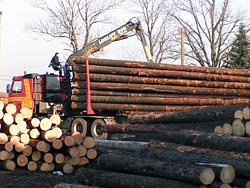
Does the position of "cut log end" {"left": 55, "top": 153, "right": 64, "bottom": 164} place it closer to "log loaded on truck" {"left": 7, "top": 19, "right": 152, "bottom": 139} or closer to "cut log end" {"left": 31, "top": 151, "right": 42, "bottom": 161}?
"cut log end" {"left": 31, "top": 151, "right": 42, "bottom": 161}

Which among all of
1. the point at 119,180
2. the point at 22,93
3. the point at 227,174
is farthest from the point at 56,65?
the point at 227,174

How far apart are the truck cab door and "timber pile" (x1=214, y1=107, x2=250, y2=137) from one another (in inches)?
485

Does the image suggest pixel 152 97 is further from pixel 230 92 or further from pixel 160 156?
pixel 160 156

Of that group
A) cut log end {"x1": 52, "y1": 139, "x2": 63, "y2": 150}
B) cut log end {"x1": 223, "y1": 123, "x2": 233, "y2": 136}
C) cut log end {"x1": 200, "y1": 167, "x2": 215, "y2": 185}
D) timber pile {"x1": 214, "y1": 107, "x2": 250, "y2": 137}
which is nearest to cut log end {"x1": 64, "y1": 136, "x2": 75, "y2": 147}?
cut log end {"x1": 52, "y1": 139, "x2": 63, "y2": 150}

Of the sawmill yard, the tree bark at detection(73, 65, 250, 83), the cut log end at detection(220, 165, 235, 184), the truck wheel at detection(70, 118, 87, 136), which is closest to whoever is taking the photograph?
the cut log end at detection(220, 165, 235, 184)

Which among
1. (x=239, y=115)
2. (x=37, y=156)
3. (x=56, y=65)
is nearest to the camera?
(x=239, y=115)

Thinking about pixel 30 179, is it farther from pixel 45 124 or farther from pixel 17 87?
pixel 17 87

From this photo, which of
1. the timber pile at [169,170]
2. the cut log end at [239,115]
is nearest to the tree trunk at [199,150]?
the timber pile at [169,170]

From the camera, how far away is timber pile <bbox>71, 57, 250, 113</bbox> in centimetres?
1842

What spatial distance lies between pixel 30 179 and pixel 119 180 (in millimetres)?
3049

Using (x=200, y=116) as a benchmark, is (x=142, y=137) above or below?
below

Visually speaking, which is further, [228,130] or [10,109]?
[10,109]

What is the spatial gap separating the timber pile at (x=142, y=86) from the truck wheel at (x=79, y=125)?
0.98 metres

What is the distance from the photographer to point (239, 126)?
10.3m
